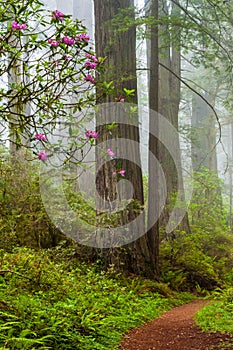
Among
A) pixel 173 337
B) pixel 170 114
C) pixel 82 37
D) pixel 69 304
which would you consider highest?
pixel 170 114

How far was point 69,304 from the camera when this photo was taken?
207 inches

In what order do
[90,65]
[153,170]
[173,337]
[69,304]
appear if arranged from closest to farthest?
[90,65] < [69,304] < [173,337] < [153,170]

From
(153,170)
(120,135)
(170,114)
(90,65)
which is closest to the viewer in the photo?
(90,65)

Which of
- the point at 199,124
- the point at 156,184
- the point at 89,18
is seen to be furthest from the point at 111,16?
the point at 199,124

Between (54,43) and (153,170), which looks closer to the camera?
(54,43)

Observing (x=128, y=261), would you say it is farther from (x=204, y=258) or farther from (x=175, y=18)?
(x=175, y=18)

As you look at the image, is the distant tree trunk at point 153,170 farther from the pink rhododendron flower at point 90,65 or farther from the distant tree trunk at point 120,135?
the pink rhododendron flower at point 90,65

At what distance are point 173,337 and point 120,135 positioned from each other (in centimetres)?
448

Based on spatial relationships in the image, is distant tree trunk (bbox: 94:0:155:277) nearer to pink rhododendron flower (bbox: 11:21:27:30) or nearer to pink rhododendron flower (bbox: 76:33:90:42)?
pink rhododendron flower (bbox: 76:33:90:42)

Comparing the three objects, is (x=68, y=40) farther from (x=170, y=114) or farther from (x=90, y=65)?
(x=170, y=114)

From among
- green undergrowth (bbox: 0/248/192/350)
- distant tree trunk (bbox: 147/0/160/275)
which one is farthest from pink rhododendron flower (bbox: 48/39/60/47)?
distant tree trunk (bbox: 147/0/160/275)

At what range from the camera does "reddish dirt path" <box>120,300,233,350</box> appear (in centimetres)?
480

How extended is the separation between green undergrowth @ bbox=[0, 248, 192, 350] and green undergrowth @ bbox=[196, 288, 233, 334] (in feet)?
2.90

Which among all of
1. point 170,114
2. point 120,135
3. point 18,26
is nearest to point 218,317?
point 120,135
